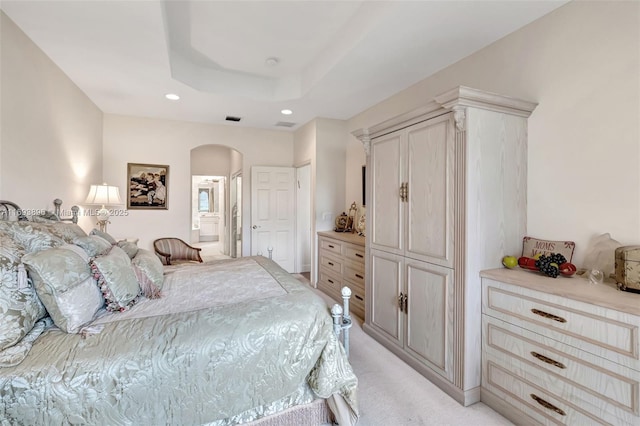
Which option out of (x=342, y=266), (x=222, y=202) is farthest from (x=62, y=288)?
(x=222, y=202)

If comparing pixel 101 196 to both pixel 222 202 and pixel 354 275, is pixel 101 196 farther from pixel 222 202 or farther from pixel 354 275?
pixel 222 202

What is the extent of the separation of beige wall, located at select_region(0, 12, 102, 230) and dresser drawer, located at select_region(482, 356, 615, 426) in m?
3.66

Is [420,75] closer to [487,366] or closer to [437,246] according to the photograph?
[437,246]

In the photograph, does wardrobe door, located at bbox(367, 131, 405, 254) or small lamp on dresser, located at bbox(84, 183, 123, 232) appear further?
small lamp on dresser, located at bbox(84, 183, 123, 232)

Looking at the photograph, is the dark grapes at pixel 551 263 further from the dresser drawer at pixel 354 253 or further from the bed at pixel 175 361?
the dresser drawer at pixel 354 253

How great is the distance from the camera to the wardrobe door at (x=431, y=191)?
6.77ft

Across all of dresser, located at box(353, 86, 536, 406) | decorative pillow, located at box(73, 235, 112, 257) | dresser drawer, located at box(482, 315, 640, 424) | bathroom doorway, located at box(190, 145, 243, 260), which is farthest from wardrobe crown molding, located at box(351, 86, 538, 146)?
bathroom doorway, located at box(190, 145, 243, 260)

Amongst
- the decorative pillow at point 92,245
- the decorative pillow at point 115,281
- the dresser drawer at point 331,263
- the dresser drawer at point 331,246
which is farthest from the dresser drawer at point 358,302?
the decorative pillow at point 92,245

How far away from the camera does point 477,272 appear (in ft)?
6.49

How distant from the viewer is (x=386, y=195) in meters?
2.70

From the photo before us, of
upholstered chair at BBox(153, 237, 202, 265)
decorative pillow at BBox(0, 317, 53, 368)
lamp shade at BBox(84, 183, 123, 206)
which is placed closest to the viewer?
decorative pillow at BBox(0, 317, 53, 368)

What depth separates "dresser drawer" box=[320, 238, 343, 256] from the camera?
13.0ft

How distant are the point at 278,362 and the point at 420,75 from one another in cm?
303

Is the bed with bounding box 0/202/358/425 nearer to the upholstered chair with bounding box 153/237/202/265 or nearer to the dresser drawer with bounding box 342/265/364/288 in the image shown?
the dresser drawer with bounding box 342/265/364/288
